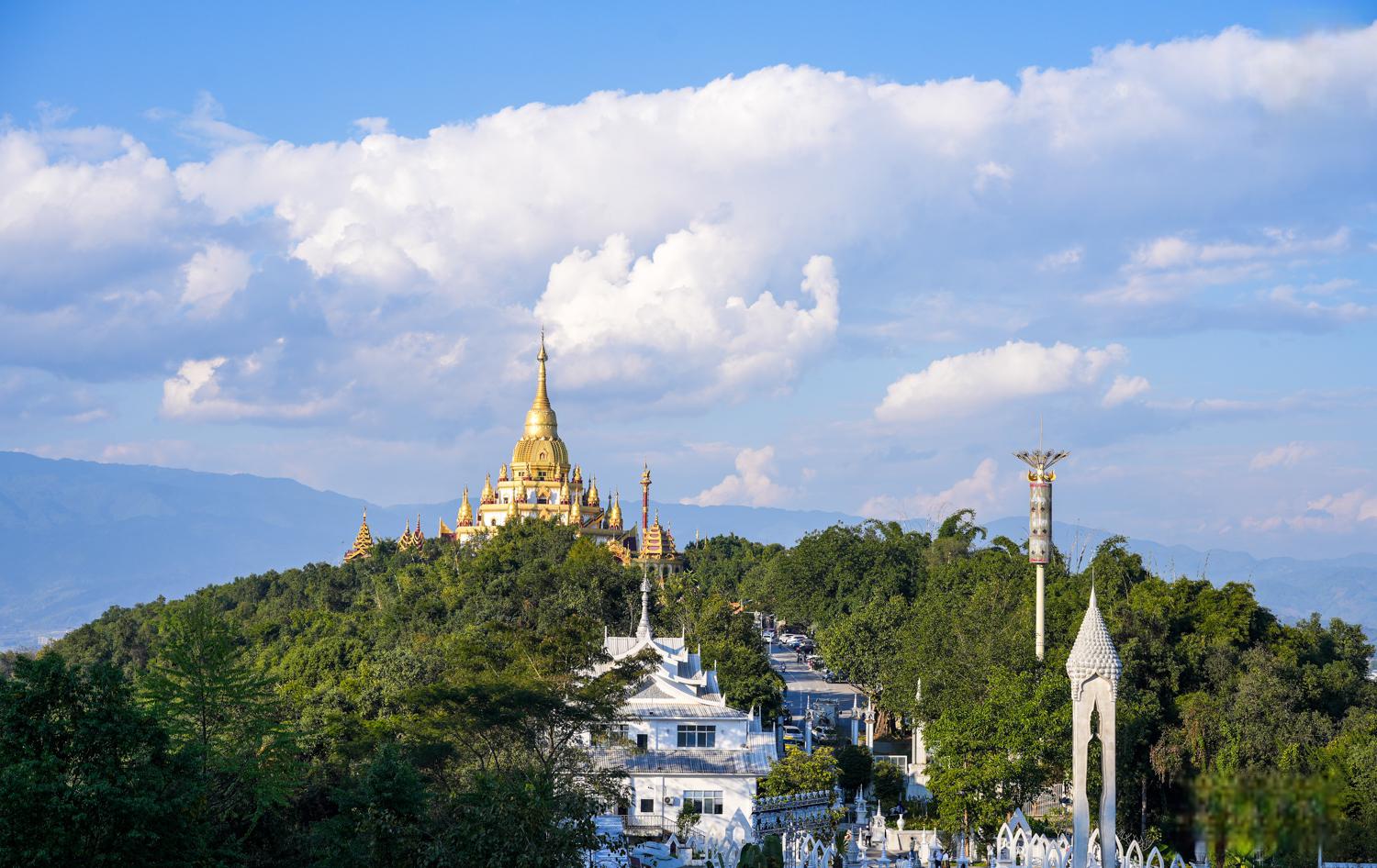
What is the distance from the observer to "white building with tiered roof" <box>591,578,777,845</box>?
143 feet

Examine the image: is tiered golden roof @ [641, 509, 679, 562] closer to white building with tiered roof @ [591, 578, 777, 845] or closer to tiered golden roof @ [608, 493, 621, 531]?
tiered golden roof @ [608, 493, 621, 531]

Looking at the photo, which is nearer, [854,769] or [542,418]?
[854,769]

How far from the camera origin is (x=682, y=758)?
45.1 m

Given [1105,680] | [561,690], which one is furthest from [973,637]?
[1105,680]

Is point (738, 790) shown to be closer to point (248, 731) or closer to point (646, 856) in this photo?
point (646, 856)

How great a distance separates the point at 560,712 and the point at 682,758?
227 inches

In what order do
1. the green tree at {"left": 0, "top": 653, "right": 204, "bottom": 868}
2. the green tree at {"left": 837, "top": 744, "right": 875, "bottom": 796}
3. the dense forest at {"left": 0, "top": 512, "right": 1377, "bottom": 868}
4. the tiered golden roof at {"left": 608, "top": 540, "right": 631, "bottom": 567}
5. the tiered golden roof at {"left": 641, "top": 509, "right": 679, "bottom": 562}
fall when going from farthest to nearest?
the tiered golden roof at {"left": 641, "top": 509, "right": 679, "bottom": 562} < the tiered golden roof at {"left": 608, "top": 540, "right": 631, "bottom": 567} < the green tree at {"left": 837, "top": 744, "right": 875, "bottom": 796} < the dense forest at {"left": 0, "top": 512, "right": 1377, "bottom": 868} < the green tree at {"left": 0, "top": 653, "right": 204, "bottom": 868}

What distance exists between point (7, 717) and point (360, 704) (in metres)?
33.9

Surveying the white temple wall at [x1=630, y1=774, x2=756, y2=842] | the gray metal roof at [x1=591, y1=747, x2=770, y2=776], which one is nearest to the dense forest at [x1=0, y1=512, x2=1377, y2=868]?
the gray metal roof at [x1=591, y1=747, x2=770, y2=776]

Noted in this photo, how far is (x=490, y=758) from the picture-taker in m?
42.8

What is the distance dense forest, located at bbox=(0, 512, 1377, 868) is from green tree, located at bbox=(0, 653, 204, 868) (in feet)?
0.16

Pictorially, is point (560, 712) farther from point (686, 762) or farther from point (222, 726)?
point (222, 726)

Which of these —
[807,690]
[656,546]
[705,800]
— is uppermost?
[656,546]

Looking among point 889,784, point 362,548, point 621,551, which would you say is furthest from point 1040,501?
point 362,548
